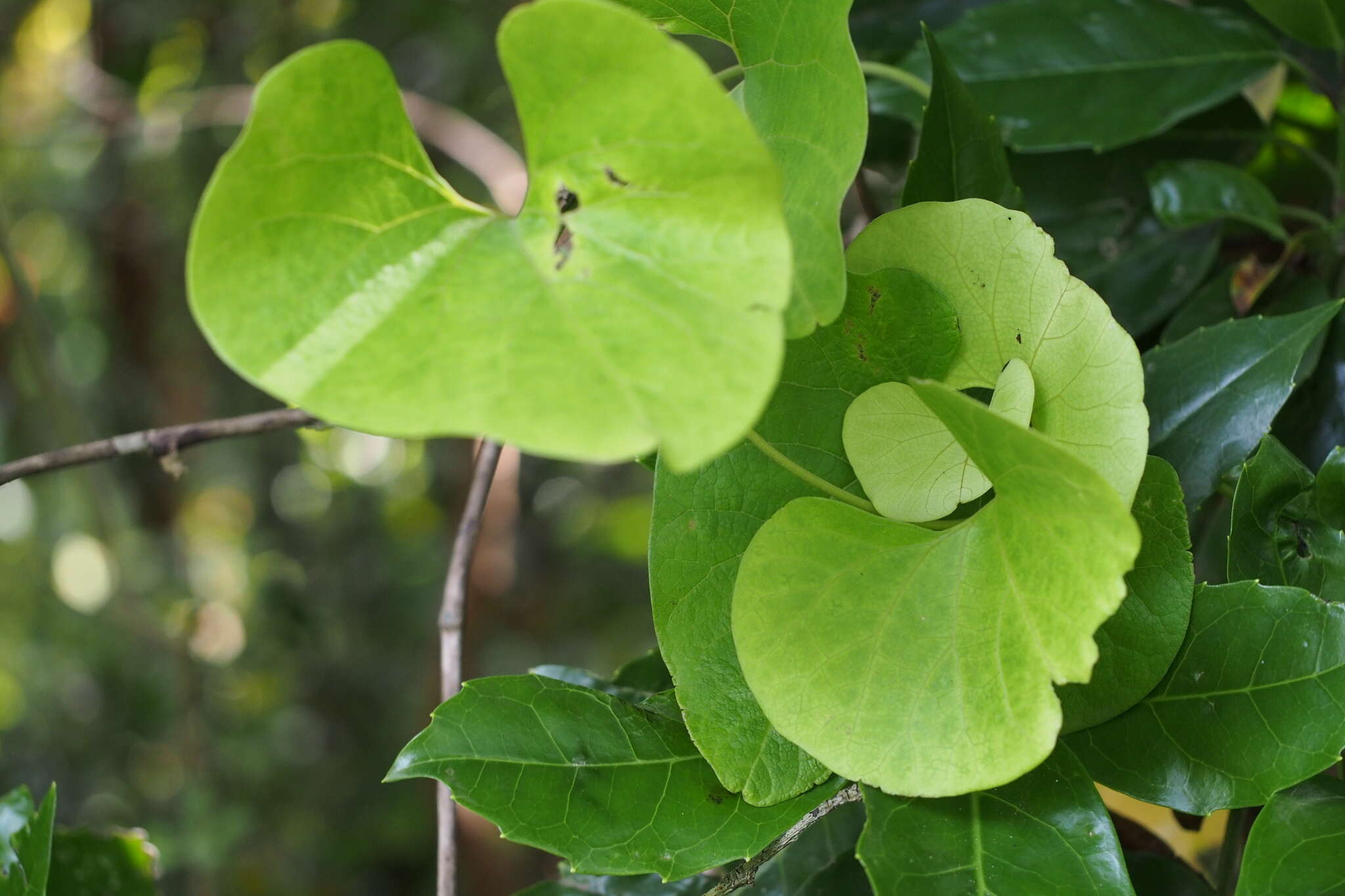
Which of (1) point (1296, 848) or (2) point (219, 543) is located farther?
(2) point (219, 543)

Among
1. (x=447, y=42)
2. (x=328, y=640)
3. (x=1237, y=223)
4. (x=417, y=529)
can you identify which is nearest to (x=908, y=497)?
(x=1237, y=223)

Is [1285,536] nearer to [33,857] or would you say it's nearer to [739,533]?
[739,533]

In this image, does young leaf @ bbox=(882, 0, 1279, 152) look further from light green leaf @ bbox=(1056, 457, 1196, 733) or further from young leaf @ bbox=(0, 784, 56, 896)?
young leaf @ bbox=(0, 784, 56, 896)

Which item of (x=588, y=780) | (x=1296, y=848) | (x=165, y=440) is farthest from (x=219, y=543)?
(x=1296, y=848)

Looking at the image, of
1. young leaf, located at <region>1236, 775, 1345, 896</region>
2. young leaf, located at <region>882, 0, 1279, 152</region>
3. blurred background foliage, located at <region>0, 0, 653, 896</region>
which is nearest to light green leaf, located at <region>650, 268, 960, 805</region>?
young leaf, located at <region>1236, 775, 1345, 896</region>

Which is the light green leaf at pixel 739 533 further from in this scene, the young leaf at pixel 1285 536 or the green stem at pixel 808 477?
the young leaf at pixel 1285 536

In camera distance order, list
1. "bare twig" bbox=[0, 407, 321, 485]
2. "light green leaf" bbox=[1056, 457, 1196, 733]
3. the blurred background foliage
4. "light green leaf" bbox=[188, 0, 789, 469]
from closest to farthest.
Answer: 1. "light green leaf" bbox=[188, 0, 789, 469]
2. "light green leaf" bbox=[1056, 457, 1196, 733]
3. "bare twig" bbox=[0, 407, 321, 485]
4. the blurred background foliage
